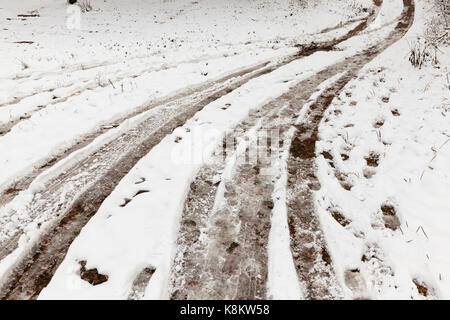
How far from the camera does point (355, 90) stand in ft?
21.0

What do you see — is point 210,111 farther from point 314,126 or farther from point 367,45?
point 367,45

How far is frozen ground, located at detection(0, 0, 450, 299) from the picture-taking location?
246 centimetres

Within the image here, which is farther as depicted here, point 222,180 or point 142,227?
point 222,180

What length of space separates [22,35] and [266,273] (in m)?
16.9

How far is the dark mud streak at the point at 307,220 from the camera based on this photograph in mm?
2385

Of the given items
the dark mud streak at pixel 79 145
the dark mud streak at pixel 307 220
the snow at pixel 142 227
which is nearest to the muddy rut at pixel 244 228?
the dark mud streak at pixel 307 220

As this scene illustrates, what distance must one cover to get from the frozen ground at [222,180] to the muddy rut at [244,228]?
17 millimetres

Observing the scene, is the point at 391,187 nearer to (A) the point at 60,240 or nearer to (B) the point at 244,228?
(B) the point at 244,228

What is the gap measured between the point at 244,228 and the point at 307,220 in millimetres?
707

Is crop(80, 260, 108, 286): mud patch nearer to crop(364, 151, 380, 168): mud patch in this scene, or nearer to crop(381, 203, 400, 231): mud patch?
crop(381, 203, 400, 231): mud patch

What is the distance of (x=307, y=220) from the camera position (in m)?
3.01

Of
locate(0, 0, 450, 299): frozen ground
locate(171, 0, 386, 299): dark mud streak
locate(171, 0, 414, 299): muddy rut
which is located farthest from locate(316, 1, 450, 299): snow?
locate(171, 0, 386, 299): dark mud streak

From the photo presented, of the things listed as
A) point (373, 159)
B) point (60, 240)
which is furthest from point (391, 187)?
point (60, 240)
